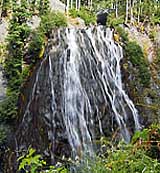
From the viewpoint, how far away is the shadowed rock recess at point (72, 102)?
860 cm

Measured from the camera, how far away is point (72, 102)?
362 inches

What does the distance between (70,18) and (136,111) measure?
1045 centimetres

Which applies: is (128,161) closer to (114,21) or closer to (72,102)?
(72,102)

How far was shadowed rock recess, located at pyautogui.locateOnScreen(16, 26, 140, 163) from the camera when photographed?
860 cm

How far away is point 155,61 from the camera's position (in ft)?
54.0

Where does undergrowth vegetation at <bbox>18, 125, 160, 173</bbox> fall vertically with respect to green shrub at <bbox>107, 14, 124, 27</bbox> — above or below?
below

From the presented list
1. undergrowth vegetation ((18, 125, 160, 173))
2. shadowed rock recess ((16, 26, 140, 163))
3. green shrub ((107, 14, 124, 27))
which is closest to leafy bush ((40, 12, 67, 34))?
shadowed rock recess ((16, 26, 140, 163))

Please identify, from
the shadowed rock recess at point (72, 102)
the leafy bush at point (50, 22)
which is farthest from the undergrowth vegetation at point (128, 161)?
the leafy bush at point (50, 22)

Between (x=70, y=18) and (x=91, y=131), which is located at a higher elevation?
(x=70, y=18)

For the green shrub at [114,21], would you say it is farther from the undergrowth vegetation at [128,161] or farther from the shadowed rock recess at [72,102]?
the undergrowth vegetation at [128,161]

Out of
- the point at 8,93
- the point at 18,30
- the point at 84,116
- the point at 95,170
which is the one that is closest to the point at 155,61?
the point at 18,30

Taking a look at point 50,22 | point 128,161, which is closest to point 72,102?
point 50,22

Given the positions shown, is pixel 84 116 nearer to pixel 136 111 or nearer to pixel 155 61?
pixel 136 111

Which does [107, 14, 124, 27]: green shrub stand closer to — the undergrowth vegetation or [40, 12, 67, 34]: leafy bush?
[40, 12, 67, 34]: leafy bush
